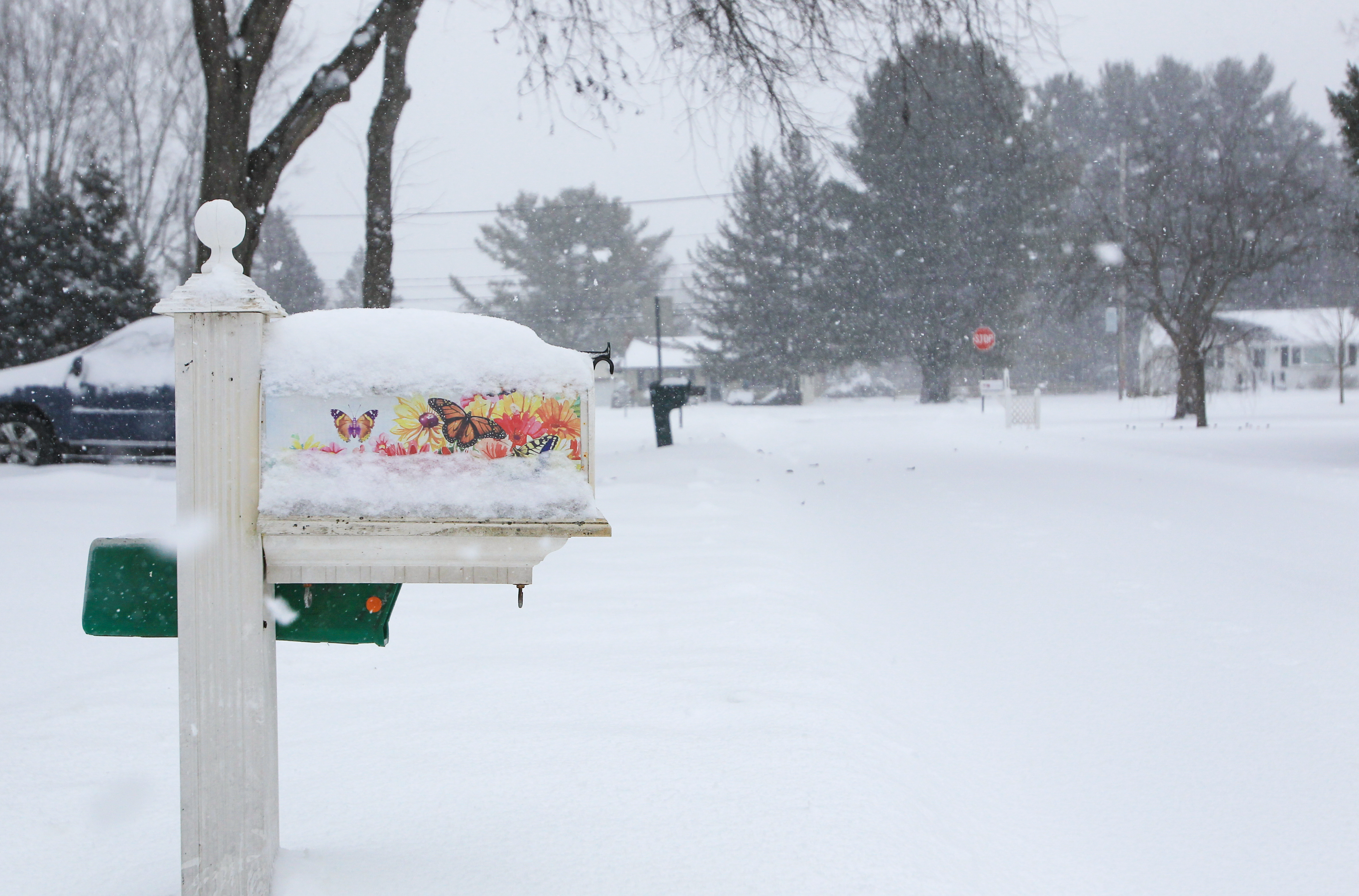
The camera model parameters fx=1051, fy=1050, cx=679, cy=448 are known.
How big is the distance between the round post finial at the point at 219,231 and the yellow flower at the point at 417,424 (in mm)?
393

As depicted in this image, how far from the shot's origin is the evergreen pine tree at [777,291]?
153ft

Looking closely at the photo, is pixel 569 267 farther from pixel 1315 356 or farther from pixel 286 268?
pixel 1315 356

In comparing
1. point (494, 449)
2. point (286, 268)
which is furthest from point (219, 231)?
point (286, 268)

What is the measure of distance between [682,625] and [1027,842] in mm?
2073

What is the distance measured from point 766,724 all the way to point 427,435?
80.2 inches

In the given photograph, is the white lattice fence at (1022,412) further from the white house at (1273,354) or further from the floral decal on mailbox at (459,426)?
the floral decal on mailbox at (459,426)

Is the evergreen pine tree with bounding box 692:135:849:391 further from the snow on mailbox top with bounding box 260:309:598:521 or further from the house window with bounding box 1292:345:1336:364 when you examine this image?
Result: the snow on mailbox top with bounding box 260:309:598:521

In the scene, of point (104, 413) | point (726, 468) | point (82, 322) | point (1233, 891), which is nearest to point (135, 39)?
point (82, 322)

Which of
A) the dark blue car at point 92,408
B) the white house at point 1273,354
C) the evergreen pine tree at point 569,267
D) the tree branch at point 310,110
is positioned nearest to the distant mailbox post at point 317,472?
the tree branch at point 310,110

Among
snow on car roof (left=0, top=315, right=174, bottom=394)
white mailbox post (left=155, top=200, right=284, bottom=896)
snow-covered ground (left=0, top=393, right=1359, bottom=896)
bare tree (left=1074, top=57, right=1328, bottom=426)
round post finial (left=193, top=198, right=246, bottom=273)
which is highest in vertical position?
bare tree (left=1074, top=57, right=1328, bottom=426)

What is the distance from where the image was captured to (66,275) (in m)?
18.2

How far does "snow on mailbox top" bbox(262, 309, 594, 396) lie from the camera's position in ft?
6.21

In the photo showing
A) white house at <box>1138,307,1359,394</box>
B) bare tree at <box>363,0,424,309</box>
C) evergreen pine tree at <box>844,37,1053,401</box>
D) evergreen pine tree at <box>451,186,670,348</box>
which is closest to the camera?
bare tree at <box>363,0,424,309</box>

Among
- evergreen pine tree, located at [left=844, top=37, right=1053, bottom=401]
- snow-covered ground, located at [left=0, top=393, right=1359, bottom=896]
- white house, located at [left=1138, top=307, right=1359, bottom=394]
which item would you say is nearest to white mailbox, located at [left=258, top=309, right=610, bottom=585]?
snow-covered ground, located at [left=0, top=393, right=1359, bottom=896]
